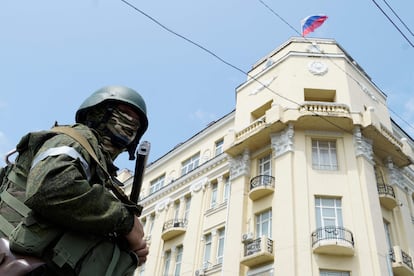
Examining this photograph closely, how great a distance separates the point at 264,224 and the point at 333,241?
3073 millimetres

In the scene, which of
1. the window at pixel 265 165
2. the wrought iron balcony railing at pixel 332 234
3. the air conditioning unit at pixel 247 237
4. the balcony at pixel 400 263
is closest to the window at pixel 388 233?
the balcony at pixel 400 263

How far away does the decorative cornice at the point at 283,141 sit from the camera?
16.6 meters

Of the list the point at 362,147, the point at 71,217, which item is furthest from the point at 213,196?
the point at 71,217

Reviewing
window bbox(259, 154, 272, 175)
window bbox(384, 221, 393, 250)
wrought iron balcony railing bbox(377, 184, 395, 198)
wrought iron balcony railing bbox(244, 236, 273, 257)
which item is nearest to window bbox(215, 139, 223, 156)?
window bbox(259, 154, 272, 175)

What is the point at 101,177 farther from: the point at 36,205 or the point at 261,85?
the point at 261,85

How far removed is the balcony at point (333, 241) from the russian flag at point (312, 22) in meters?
9.85

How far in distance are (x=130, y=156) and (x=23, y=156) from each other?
0.73 m

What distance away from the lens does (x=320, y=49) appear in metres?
20.0

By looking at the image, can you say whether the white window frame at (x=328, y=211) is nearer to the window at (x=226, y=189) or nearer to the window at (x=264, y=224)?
the window at (x=264, y=224)

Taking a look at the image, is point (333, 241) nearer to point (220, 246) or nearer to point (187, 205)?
point (220, 246)

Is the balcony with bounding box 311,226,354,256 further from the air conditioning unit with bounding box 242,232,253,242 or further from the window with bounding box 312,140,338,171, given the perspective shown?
the window with bounding box 312,140,338,171

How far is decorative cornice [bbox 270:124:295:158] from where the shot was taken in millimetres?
16625

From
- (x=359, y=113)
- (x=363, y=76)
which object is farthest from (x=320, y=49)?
(x=359, y=113)

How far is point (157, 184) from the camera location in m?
25.2
